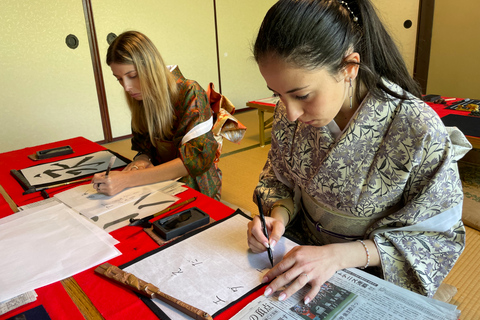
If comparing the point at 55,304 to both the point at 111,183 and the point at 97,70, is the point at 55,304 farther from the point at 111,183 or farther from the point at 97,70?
the point at 97,70

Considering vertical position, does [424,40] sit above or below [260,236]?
above

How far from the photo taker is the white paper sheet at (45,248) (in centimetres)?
80

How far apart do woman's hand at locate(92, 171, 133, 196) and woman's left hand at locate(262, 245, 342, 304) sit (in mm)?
711

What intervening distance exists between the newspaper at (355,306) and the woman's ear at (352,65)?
1.54 feet

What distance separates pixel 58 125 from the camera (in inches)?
144

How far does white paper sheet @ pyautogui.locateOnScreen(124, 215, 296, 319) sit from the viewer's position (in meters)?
0.71

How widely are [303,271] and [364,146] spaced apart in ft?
1.22

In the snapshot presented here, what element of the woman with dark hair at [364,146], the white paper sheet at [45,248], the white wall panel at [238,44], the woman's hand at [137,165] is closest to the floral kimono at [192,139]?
the woman's hand at [137,165]

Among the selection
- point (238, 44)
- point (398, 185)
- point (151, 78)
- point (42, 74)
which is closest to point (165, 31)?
point (238, 44)

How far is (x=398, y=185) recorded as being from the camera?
87 cm

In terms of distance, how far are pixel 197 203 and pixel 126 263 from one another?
1.07 feet

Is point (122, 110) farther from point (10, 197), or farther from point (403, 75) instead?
point (403, 75)

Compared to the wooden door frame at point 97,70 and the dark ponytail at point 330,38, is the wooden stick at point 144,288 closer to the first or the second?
the dark ponytail at point 330,38

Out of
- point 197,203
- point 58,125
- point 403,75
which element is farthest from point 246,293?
point 58,125
